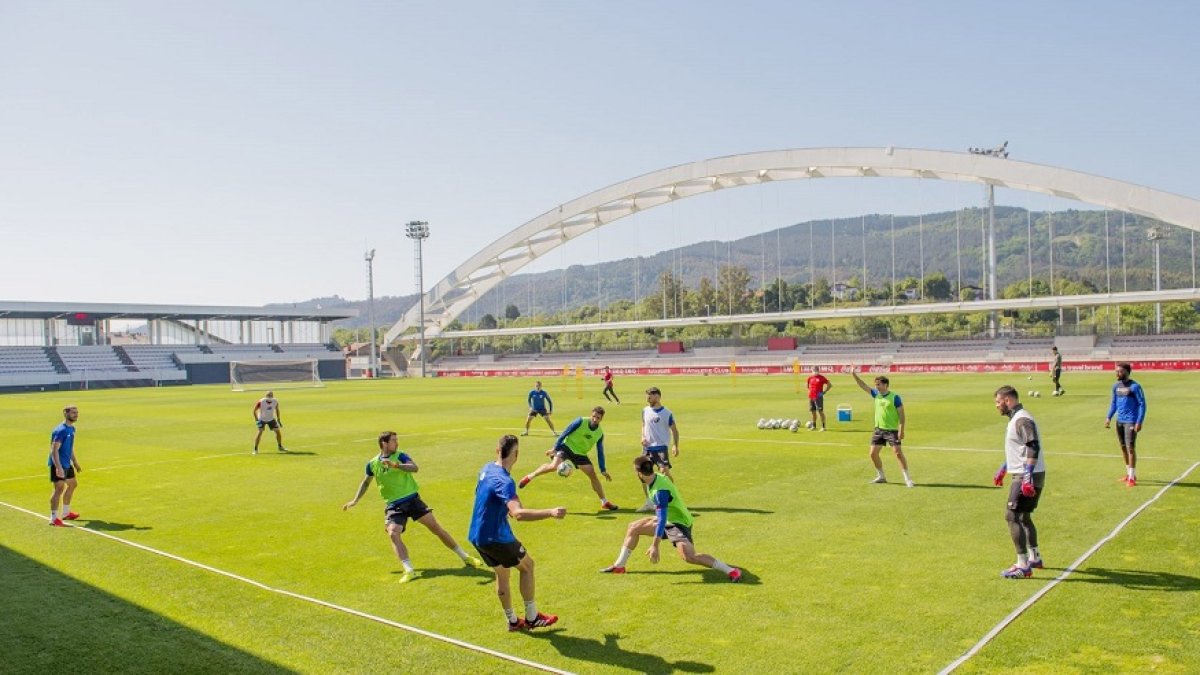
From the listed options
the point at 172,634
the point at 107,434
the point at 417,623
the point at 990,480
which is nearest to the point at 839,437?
the point at 990,480

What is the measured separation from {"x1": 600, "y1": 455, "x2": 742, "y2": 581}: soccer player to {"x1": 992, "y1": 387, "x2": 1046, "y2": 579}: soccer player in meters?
3.21

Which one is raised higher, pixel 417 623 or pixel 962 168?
pixel 962 168

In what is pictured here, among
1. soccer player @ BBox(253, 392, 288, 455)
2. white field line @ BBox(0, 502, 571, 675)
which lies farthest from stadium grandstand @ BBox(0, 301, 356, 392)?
white field line @ BBox(0, 502, 571, 675)

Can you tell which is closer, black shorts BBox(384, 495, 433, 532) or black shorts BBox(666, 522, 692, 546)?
black shorts BBox(666, 522, 692, 546)

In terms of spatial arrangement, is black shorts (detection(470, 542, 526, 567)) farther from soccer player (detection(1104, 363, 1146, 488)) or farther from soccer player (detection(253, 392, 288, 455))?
soccer player (detection(253, 392, 288, 455))

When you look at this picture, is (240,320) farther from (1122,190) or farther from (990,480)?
(990,480)

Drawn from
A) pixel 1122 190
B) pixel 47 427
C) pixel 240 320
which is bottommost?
pixel 47 427

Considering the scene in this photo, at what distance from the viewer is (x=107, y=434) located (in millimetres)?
31094

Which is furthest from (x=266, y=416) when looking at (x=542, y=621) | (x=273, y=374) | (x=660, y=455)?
(x=273, y=374)

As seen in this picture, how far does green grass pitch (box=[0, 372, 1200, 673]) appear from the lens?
25.2 ft

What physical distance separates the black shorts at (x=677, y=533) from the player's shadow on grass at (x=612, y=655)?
6.32ft

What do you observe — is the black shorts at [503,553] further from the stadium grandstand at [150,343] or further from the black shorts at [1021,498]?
the stadium grandstand at [150,343]

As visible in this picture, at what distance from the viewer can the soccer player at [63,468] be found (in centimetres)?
1440

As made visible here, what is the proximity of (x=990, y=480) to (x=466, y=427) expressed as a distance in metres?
18.4
